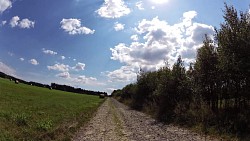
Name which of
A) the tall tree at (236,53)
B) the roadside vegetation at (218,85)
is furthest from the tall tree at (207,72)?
the tall tree at (236,53)

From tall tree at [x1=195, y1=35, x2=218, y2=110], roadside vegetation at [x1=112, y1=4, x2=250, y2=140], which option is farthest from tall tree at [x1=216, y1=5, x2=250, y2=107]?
tall tree at [x1=195, y1=35, x2=218, y2=110]

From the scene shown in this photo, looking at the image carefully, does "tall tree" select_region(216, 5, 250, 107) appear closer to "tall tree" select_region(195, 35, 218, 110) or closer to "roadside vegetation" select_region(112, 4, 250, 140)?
"roadside vegetation" select_region(112, 4, 250, 140)

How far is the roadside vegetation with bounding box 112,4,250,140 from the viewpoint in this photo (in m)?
21.2

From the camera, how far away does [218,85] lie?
2873 cm

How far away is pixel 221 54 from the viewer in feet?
76.0

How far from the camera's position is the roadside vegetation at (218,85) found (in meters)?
21.2

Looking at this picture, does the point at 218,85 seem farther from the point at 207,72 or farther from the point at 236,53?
the point at 236,53

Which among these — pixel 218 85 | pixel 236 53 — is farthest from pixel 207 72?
pixel 236 53

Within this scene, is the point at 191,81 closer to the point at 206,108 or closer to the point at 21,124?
the point at 206,108

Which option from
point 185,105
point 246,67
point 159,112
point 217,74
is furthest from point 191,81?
point 246,67

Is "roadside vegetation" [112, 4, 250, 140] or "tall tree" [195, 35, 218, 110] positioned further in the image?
"tall tree" [195, 35, 218, 110]

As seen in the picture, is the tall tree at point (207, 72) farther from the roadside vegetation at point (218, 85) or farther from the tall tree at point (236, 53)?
the tall tree at point (236, 53)

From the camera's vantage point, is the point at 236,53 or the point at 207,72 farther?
the point at 207,72

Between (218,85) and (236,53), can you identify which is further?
(218,85)
